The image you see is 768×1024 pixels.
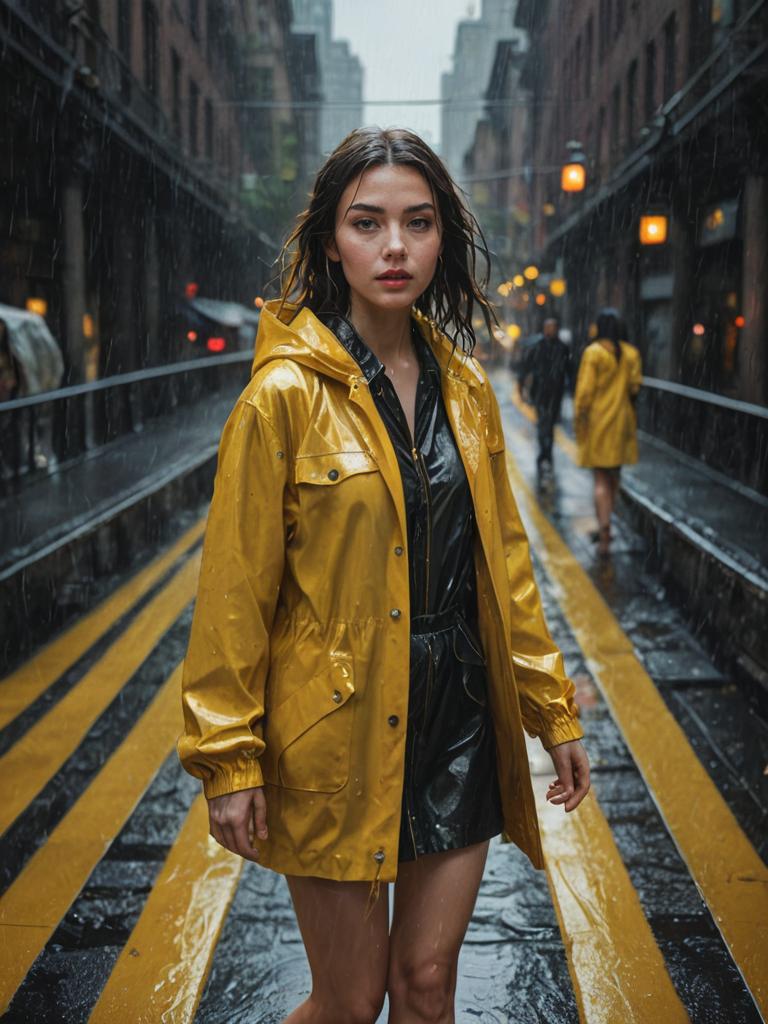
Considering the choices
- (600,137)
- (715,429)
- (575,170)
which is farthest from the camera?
(600,137)

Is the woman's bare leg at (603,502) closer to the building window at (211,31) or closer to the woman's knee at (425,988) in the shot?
the woman's knee at (425,988)

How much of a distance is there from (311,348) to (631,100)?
98.7 ft

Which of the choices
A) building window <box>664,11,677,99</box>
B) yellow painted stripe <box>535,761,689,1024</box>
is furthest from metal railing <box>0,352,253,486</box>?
building window <box>664,11,677,99</box>

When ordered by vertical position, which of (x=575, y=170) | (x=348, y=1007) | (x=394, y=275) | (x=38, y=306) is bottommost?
(x=348, y=1007)

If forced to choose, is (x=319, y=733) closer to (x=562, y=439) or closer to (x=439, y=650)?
(x=439, y=650)

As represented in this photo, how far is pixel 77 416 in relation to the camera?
1278 centimetres

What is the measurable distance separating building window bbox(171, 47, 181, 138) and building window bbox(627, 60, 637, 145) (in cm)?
1108

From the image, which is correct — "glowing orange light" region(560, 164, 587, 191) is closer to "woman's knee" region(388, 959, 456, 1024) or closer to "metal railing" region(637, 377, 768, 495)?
"metal railing" region(637, 377, 768, 495)

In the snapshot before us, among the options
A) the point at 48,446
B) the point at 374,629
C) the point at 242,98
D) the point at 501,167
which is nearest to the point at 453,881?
the point at 374,629

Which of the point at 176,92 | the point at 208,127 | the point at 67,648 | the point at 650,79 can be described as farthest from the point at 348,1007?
the point at 208,127

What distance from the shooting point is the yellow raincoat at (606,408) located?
32.0 feet

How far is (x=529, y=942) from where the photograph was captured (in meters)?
3.71

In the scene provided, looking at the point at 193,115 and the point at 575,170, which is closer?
the point at 575,170

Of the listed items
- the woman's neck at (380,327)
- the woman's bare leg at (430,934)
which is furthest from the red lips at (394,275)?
the woman's bare leg at (430,934)
